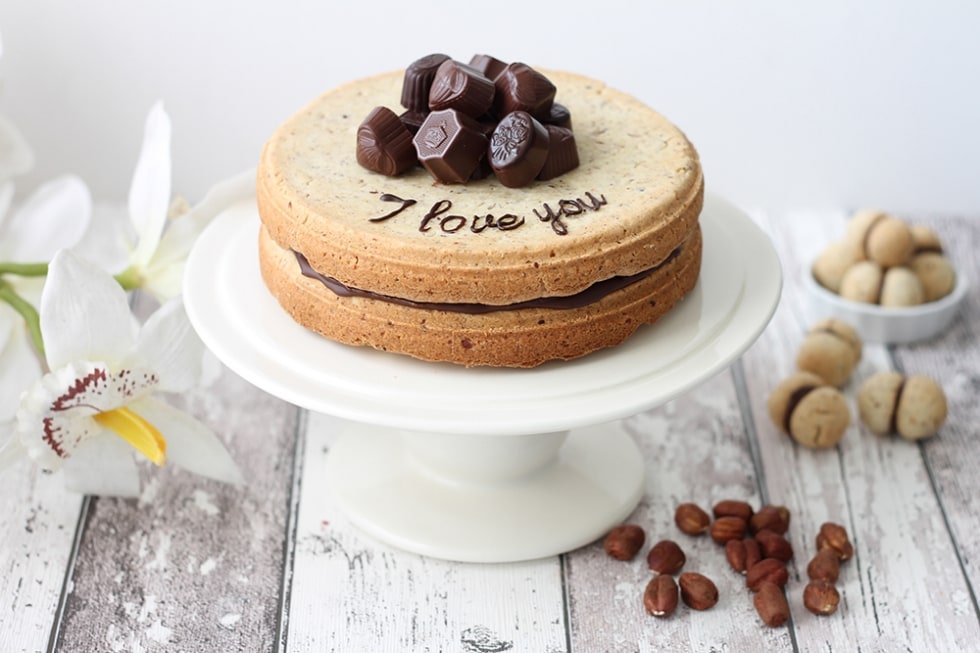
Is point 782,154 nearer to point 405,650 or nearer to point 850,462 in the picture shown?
point 850,462

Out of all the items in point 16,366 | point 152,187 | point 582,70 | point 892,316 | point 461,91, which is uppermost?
point 461,91

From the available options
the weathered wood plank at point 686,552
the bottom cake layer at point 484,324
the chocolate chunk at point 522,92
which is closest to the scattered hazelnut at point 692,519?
the weathered wood plank at point 686,552

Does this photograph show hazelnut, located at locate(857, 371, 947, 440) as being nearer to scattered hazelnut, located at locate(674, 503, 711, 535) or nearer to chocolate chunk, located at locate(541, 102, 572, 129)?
scattered hazelnut, located at locate(674, 503, 711, 535)

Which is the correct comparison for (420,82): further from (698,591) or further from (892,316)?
(892,316)

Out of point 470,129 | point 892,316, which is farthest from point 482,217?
point 892,316

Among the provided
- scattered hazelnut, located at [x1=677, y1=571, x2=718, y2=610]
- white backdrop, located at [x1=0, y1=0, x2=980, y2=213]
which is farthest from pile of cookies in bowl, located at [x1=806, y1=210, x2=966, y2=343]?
scattered hazelnut, located at [x1=677, y1=571, x2=718, y2=610]

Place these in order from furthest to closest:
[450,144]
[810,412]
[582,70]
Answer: [582,70] → [810,412] → [450,144]

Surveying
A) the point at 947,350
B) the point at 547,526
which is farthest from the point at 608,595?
the point at 947,350
